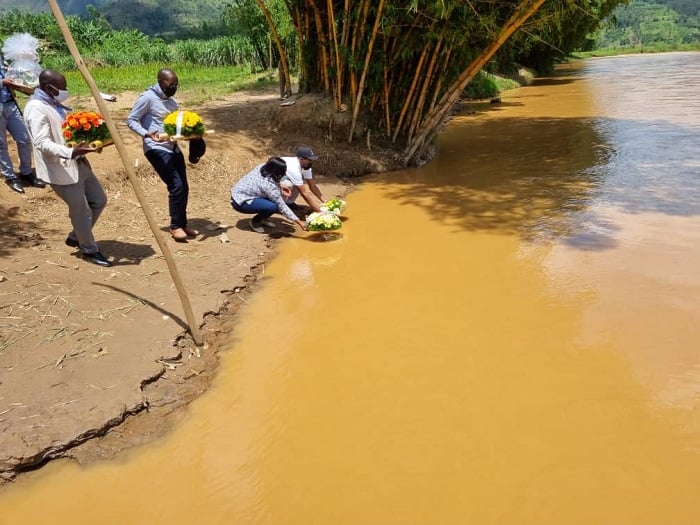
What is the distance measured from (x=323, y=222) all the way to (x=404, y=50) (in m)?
3.87

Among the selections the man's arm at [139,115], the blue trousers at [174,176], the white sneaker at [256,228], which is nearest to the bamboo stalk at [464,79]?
the white sneaker at [256,228]

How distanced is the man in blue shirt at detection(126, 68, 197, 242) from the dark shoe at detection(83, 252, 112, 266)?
85 cm

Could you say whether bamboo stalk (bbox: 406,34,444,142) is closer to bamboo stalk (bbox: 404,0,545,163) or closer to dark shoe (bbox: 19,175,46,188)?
bamboo stalk (bbox: 404,0,545,163)

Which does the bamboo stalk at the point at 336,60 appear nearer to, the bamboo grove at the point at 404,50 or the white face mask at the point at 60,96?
the bamboo grove at the point at 404,50

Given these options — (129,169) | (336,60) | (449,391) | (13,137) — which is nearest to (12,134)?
(13,137)

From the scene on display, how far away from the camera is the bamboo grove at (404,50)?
7.28 metres

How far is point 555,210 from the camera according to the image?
20.5 feet

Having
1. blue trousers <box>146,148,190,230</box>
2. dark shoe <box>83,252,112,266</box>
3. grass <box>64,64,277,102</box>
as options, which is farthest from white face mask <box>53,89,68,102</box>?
grass <box>64,64,277,102</box>

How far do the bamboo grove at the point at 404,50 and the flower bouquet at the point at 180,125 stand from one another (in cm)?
371

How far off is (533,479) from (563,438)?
357mm

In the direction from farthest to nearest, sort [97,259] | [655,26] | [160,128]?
1. [655,26]
2. [160,128]
3. [97,259]

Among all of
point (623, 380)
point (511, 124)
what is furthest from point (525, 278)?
point (511, 124)

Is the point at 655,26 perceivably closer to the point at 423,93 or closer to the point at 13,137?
the point at 423,93

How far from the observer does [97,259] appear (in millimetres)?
4395
